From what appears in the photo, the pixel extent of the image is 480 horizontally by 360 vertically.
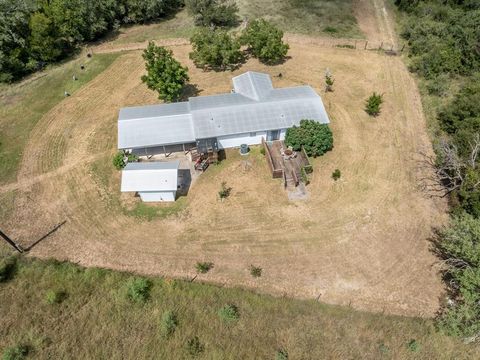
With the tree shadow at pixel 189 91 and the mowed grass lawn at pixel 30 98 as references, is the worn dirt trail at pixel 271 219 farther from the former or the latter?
the tree shadow at pixel 189 91

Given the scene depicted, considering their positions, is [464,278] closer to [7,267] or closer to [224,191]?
[224,191]

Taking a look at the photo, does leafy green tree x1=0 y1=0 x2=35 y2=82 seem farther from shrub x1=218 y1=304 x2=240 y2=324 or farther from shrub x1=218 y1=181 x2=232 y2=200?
shrub x1=218 y1=304 x2=240 y2=324

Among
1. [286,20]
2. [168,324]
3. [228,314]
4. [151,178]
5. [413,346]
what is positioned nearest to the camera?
[413,346]

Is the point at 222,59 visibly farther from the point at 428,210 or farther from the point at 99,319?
the point at 99,319

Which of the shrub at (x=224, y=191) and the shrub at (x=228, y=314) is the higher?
the shrub at (x=224, y=191)

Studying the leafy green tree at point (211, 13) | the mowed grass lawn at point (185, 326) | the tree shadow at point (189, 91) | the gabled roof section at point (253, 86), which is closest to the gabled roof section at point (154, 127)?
the tree shadow at point (189, 91)

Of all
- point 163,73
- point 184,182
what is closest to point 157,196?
point 184,182
